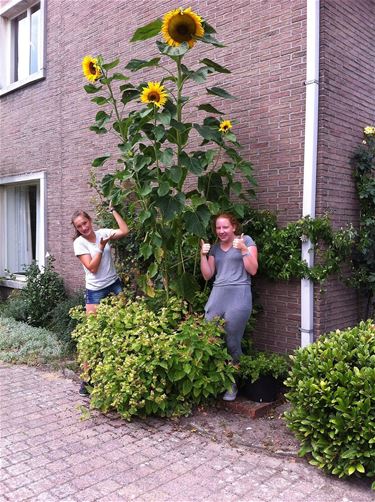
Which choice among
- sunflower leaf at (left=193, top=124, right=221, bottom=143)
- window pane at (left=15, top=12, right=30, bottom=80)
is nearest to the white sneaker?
sunflower leaf at (left=193, top=124, right=221, bottom=143)

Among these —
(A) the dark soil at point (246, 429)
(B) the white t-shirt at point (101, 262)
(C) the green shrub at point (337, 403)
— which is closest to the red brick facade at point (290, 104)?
(A) the dark soil at point (246, 429)

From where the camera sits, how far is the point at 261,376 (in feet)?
14.7

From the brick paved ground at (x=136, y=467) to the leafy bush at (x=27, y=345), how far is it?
1.69 meters

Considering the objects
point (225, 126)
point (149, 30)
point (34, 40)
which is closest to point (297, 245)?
point (225, 126)

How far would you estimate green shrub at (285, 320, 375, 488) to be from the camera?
3.14 m

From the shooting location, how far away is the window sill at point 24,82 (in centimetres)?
861

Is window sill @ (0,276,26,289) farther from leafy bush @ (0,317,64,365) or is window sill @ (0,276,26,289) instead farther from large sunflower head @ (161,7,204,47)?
large sunflower head @ (161,7,204,47)

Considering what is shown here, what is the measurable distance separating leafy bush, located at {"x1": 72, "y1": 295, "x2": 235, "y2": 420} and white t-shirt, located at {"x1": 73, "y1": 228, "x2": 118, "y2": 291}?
562 millimetres

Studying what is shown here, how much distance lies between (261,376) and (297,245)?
1320mm

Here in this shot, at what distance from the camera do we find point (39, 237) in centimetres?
892

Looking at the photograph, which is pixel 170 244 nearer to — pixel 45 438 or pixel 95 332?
pixel 95 332

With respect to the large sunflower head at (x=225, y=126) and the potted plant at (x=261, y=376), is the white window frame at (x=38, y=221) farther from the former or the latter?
the potted plant at (x=261, y=376)

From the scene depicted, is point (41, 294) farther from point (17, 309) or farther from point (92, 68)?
point (92, 68)

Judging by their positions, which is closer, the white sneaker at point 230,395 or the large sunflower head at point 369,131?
the white sneaker at point 230,395
